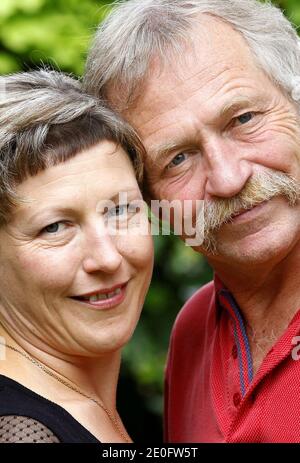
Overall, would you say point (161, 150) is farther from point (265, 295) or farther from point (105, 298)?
point (265, 295)

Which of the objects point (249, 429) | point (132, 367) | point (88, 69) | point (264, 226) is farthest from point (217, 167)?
point (132, 367)

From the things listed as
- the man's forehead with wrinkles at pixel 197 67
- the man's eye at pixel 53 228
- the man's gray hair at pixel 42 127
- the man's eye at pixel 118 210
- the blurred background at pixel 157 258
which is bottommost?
the blurred background at pixel 157 258

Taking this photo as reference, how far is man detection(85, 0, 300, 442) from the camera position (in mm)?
2943

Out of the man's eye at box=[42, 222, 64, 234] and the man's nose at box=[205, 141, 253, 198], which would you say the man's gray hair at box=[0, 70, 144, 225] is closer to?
the man's eye at box=[42, 222, 64, 234]

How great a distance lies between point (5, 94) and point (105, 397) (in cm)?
108

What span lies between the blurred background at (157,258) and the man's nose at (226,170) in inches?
59.0

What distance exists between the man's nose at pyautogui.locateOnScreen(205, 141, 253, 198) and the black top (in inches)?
35.0

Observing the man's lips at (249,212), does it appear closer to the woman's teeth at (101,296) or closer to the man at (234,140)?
the man at (234,140)

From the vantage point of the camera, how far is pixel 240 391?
10.3ft

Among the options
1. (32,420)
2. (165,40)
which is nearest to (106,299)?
(32,420)

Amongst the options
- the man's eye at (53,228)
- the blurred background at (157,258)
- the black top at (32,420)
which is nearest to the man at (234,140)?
the man's eye at (53,228)

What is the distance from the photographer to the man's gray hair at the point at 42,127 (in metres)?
2.71

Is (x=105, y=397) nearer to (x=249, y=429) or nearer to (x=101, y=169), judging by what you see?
(x=249, y=429)

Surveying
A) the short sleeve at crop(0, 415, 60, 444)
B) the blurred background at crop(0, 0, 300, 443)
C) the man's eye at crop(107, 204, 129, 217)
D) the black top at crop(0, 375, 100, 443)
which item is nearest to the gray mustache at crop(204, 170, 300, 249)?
the man's eye at crop(107, 204, 129, 217)
